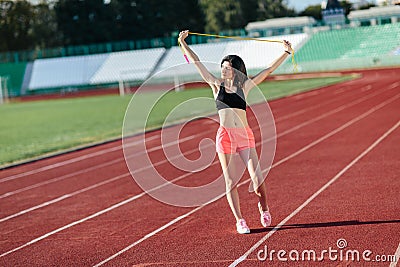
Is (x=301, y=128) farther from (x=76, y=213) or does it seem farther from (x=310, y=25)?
(x=310, y=25)

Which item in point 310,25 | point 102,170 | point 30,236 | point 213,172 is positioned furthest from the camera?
point 310,25

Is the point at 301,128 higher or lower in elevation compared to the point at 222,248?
lower

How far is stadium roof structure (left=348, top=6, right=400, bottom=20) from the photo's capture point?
38481 mm

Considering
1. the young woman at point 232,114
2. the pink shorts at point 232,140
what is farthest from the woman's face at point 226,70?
the pink shorts at point 232,140

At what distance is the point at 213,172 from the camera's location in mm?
12211

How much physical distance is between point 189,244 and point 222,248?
46 cm

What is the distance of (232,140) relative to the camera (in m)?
7.18

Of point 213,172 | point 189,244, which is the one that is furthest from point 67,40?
point 189,244

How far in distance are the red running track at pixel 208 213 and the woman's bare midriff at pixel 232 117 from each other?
1131mm

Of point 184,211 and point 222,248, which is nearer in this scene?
point 222,248

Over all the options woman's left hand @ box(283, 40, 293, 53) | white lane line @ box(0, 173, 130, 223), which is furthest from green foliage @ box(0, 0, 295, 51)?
woman's left hand @ box(283, 40, 293, 53)

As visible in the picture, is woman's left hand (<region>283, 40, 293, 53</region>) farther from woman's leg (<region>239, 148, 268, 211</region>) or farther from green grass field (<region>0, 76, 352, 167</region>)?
green grass field (<region>0, 76, 352, 167</region>)

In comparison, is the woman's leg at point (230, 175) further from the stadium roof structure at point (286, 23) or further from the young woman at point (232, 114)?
the stadium roof structure at point (286, 23)

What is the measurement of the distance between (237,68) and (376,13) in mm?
40808
